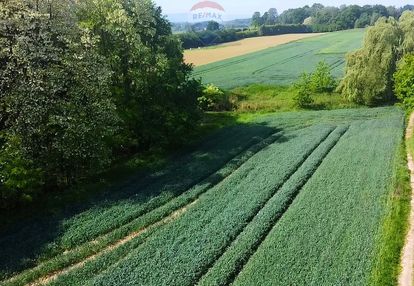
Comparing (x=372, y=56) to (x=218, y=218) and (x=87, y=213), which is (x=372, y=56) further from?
(x=87, y=213)

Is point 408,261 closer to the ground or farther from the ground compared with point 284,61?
closer to the ground

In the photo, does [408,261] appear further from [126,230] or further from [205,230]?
[126,230]

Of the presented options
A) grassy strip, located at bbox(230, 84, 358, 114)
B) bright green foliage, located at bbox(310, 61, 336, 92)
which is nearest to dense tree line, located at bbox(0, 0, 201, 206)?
grassy strip, located at bbox(230, 84, 358, 114)

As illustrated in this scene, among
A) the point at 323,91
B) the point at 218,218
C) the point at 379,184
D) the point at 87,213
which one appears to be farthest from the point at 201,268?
the point at 323,91

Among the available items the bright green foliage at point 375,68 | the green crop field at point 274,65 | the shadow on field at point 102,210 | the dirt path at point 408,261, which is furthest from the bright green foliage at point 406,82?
the green crop field at point 274,65

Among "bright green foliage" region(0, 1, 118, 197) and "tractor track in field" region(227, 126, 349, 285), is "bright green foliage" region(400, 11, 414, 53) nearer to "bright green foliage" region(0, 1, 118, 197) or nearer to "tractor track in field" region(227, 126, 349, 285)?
"tractor track in field" region(227, 126, 349, 285)

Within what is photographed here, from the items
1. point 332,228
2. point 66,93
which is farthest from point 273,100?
point 332,228
